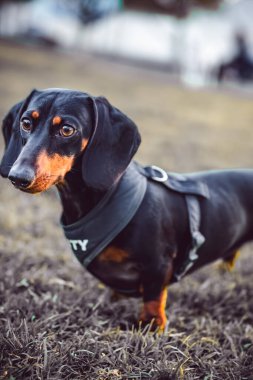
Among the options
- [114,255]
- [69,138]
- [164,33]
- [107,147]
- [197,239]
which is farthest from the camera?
[164,33]

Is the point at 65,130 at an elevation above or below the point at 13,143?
above

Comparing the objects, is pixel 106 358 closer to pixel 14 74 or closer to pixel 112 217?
pixel 112 217

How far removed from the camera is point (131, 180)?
2129 mm

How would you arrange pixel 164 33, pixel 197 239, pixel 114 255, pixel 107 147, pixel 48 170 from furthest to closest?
pixel 164 33 → pixel 197 239 → pixel 114 255 → pixel 107 147 → pixel 48 170

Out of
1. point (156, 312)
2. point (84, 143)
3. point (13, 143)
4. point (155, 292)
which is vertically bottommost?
point (156, 312)

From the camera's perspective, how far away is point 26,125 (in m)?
1.95

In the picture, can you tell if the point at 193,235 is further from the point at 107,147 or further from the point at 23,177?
the point at 23,177

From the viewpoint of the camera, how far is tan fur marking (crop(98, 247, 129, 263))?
6.80 ft

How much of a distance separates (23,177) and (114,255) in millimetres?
653

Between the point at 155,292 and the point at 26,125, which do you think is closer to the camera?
the point at 26,125

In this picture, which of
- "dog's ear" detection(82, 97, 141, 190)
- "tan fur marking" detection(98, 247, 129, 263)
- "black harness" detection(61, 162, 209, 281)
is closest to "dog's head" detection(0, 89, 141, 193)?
"dog's ear" detection(82, 97, 141, 190)

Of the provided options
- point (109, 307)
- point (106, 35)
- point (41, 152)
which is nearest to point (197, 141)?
point (109, 307)

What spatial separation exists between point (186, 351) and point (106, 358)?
38 centimetres

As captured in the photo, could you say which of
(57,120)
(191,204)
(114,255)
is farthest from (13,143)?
(191,204)
